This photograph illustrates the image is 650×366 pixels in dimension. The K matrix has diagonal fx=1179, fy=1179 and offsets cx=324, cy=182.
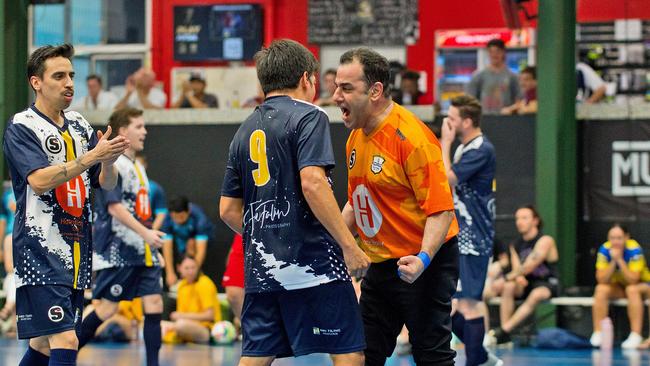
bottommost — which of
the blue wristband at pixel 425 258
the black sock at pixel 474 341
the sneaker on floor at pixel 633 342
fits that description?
the sneaker on floor at pixel 633 342

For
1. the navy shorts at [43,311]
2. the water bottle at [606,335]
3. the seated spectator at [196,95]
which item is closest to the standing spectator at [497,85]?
the water bottle at [606,335]

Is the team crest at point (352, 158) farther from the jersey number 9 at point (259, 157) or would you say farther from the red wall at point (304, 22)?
the red wall at point (304, 22)

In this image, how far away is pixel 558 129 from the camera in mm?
12766

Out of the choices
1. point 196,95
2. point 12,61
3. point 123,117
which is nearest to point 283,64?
point 123,117

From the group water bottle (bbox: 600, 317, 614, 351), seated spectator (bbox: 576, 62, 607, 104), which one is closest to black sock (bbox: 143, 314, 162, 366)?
water bottle (bbox: 600, 317, 614, 351)

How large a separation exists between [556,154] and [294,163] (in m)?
7.90

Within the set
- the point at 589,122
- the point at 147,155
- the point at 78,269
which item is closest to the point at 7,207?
the point at 147,155

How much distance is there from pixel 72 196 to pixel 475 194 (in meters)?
3.35

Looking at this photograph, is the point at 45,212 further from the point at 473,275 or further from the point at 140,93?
the point at 140,93

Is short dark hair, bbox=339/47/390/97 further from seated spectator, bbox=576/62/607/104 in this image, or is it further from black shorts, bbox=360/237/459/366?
seated spectator, bbox=576/62/607/104

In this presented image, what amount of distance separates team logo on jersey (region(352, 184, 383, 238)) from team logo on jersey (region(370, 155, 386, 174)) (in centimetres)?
12

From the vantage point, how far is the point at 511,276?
40.9 ft

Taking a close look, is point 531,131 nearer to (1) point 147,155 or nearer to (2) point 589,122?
(2) point 589,122

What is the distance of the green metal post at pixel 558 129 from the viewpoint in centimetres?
1275
